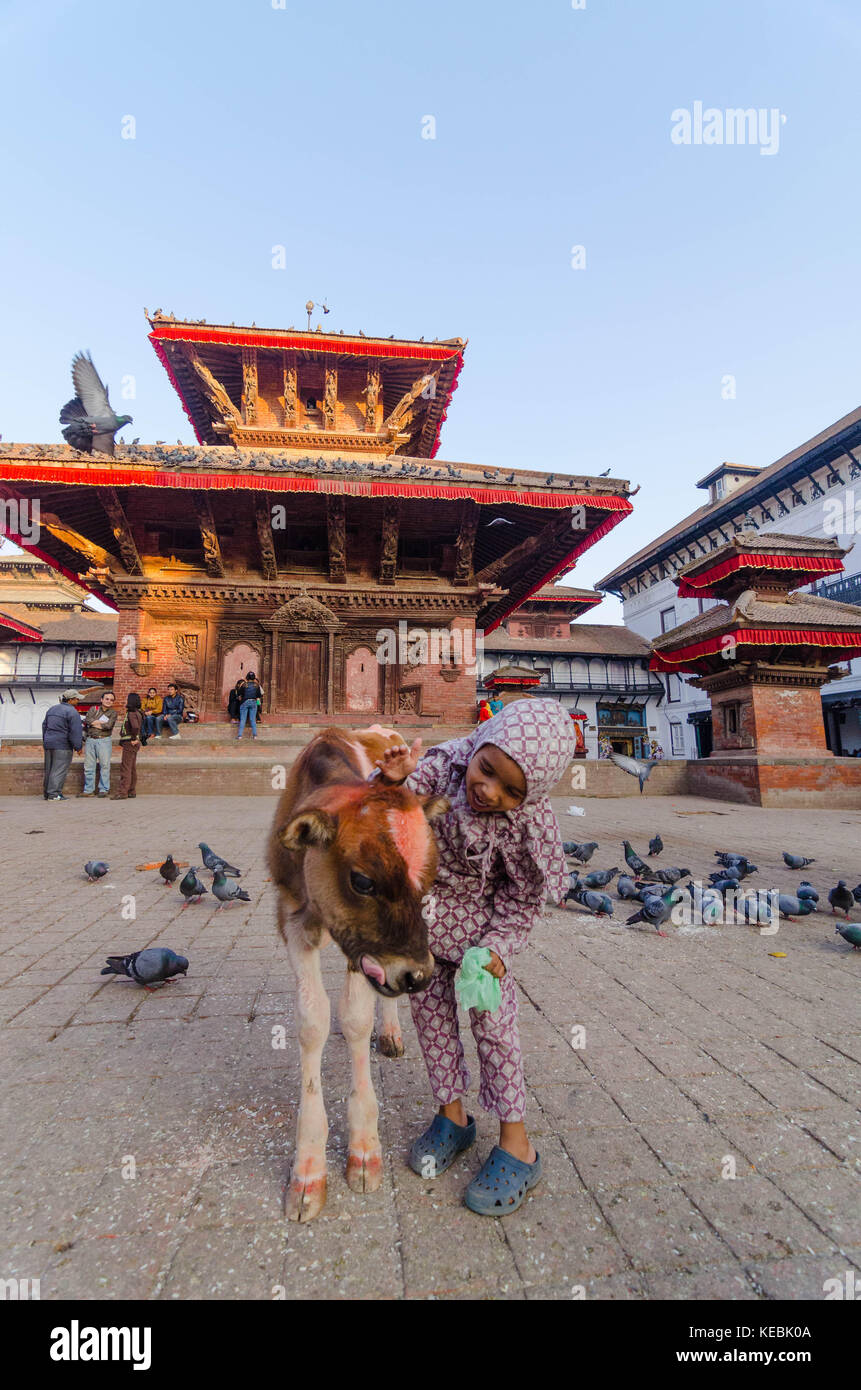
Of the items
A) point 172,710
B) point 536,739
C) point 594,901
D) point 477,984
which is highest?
point 172,710

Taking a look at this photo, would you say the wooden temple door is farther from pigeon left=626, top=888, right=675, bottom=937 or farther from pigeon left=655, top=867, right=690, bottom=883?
pigeon left=626, top=888, right=675, bottom=937

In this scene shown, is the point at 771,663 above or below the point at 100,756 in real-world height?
above

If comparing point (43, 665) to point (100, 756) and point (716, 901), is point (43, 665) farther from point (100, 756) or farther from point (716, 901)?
point (716, 901)

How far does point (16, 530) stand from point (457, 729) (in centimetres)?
1186

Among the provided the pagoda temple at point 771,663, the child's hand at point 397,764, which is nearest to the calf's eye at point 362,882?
the child's hand at point 397,764

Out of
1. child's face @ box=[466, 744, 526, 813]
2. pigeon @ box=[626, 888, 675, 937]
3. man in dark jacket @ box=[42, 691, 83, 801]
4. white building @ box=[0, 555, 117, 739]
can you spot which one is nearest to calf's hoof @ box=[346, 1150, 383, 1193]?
child's face @ box=[466, 744, 526, 813]

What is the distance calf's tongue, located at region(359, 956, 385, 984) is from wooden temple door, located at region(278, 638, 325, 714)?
49.6ft

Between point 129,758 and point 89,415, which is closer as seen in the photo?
point 129,758

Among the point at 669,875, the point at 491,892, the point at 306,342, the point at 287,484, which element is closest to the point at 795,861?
the point at 669,875

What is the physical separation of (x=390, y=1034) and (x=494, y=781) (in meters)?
1.48

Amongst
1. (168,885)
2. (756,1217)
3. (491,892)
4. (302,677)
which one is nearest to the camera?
(756,1217)

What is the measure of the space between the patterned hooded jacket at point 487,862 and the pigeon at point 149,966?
1879 millimetres

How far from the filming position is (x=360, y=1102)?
6.10 feet

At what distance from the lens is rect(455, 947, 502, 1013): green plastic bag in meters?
1.72
